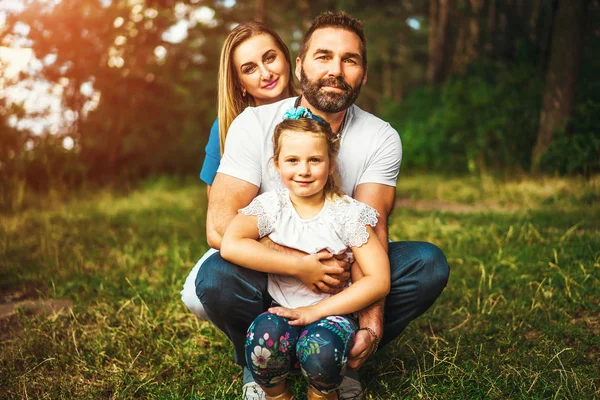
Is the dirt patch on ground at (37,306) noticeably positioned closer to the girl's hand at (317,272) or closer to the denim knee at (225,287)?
the denim knee at (225,287)

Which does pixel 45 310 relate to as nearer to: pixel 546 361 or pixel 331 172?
pixel 331 172

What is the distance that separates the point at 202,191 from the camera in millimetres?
10453

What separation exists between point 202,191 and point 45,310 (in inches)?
265

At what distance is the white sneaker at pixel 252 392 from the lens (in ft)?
8.64

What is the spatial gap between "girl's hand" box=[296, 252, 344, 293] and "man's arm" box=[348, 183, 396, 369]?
21 cm

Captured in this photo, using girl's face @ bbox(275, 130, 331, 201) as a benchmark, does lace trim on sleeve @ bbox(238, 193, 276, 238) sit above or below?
below

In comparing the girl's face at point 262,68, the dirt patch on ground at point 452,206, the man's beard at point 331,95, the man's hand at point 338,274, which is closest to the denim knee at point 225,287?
the man's hand at point 338,274

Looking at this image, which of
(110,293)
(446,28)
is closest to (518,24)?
(446,28)

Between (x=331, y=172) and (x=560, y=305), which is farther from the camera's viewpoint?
(x=560, y=305)

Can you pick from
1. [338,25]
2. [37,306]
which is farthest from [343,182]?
[37,306]

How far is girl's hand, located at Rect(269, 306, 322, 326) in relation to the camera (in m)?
2.40

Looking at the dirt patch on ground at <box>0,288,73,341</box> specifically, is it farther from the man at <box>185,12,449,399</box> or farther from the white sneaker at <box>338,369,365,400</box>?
the white sneaker at <box>338,369,365,400</box>

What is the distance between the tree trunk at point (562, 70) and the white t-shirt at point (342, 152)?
569cm

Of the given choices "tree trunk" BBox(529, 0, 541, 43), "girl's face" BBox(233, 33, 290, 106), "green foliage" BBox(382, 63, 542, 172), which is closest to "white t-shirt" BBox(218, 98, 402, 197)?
"girl's face" BBox(233, 33, 290, 106)
